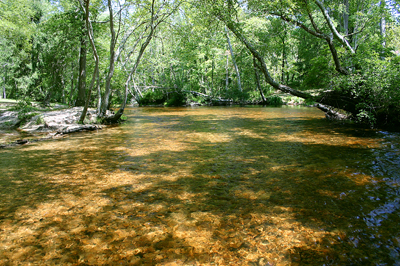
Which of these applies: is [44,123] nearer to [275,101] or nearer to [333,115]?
[333,115]

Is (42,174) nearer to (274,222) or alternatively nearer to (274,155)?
(274,222)


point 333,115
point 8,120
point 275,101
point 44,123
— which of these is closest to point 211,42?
point 275,101

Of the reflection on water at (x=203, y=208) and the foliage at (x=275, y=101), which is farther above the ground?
the foliage at (x=275, y=101)

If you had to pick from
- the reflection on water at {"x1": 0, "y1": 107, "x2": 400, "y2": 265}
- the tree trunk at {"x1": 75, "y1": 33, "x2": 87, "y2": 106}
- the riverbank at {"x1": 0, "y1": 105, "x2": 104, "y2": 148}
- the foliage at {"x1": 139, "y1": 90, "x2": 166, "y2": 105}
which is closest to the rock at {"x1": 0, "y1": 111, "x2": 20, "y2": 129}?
the riverbank at {"x1": 0, "y1": 105, "x2": 104, "y2": 148}

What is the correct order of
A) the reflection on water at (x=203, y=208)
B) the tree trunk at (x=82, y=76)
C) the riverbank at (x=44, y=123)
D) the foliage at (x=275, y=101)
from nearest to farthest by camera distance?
the reflection on water at (x=203, y=208) → the riverbank at (x=44, y=123) → the tree trunk at (x=82, y=76) → the foliage at (x=275, y=101)

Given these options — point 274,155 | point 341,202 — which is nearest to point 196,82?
point 274,155

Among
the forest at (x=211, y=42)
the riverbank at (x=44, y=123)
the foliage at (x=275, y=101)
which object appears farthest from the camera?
the foliage at (x=275, y=101)

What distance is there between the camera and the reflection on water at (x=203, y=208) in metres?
2.60

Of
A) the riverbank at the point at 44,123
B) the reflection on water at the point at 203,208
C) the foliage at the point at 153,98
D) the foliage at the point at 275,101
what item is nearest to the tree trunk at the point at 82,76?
the riverbank at the point at 44,123

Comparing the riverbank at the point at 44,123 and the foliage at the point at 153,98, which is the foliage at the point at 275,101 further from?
the riverbank at the point at 44,123

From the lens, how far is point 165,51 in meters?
36.1

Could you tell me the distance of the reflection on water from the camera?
2.60 m

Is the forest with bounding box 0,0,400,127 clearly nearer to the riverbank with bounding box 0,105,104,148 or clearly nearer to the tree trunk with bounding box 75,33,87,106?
the tree trunk with bounding box 75,33,87,106

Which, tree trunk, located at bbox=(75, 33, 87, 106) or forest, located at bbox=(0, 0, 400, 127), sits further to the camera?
tree trunk, located at bbox=(75, 33, 87, 106)
